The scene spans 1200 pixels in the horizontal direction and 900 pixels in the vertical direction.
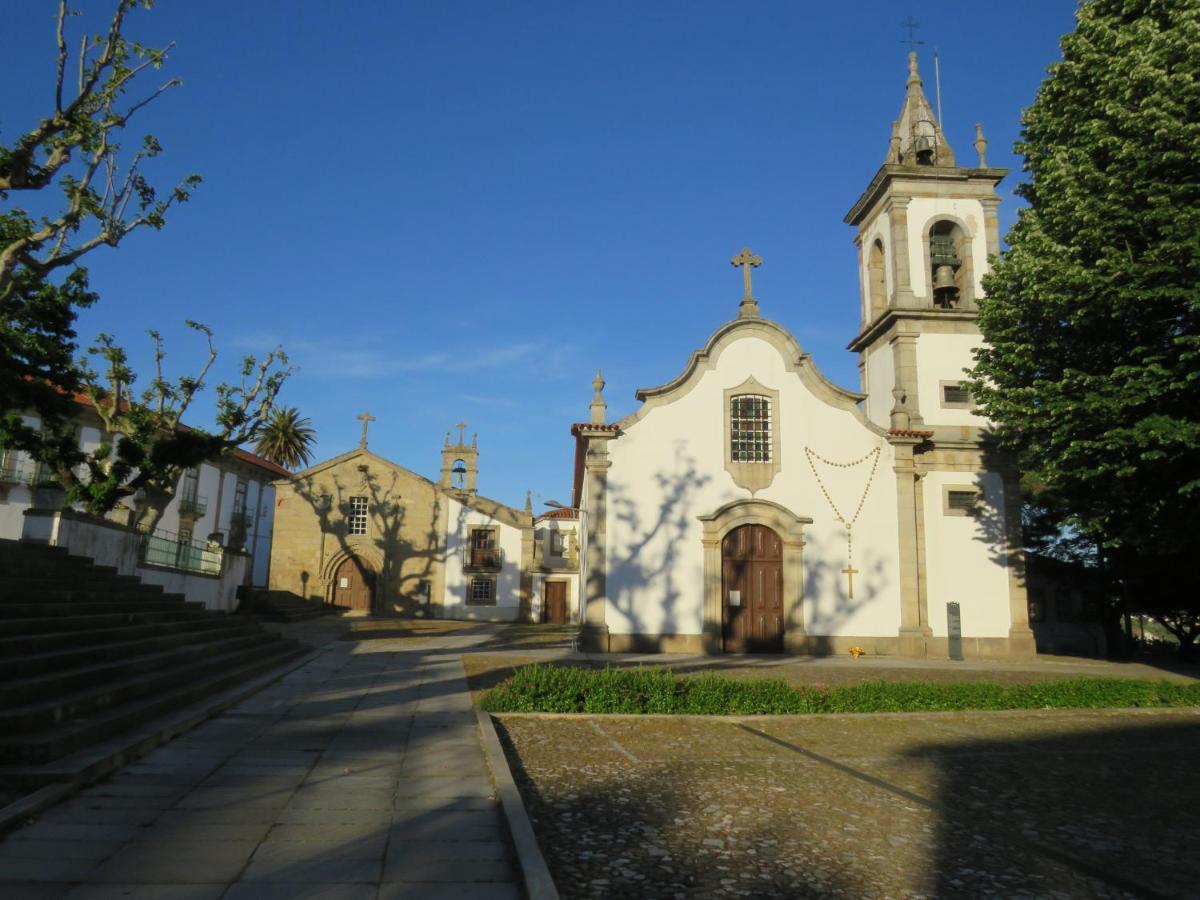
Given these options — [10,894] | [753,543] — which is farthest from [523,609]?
[10,894]

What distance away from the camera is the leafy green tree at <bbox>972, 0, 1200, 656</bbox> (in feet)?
43.2

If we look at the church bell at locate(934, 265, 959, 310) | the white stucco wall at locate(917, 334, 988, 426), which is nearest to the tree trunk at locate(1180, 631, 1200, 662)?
the white stucco wall at locate(917, 334, 988, 426)

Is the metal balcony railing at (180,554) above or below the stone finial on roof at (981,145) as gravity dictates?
below

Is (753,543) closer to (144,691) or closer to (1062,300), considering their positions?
(1062,300)

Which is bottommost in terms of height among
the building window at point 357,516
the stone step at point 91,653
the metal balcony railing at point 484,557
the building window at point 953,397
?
the stone step at point 91,653

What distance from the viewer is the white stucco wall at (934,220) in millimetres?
24969

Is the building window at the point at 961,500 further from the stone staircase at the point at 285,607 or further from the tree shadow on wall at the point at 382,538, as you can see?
the tree shadow on wall at the point at 382,538

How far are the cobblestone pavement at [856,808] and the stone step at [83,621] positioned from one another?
212 inches

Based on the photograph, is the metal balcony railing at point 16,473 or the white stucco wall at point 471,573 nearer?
the metal balcony railing at point 16,473

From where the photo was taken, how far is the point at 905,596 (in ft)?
72.1

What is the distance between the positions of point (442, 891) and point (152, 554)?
64.6ft

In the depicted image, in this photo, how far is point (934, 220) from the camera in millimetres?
25250

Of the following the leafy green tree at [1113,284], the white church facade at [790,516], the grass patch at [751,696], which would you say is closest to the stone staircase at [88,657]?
the grass patch at [751,696]

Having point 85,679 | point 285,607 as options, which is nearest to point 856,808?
point 85,679
